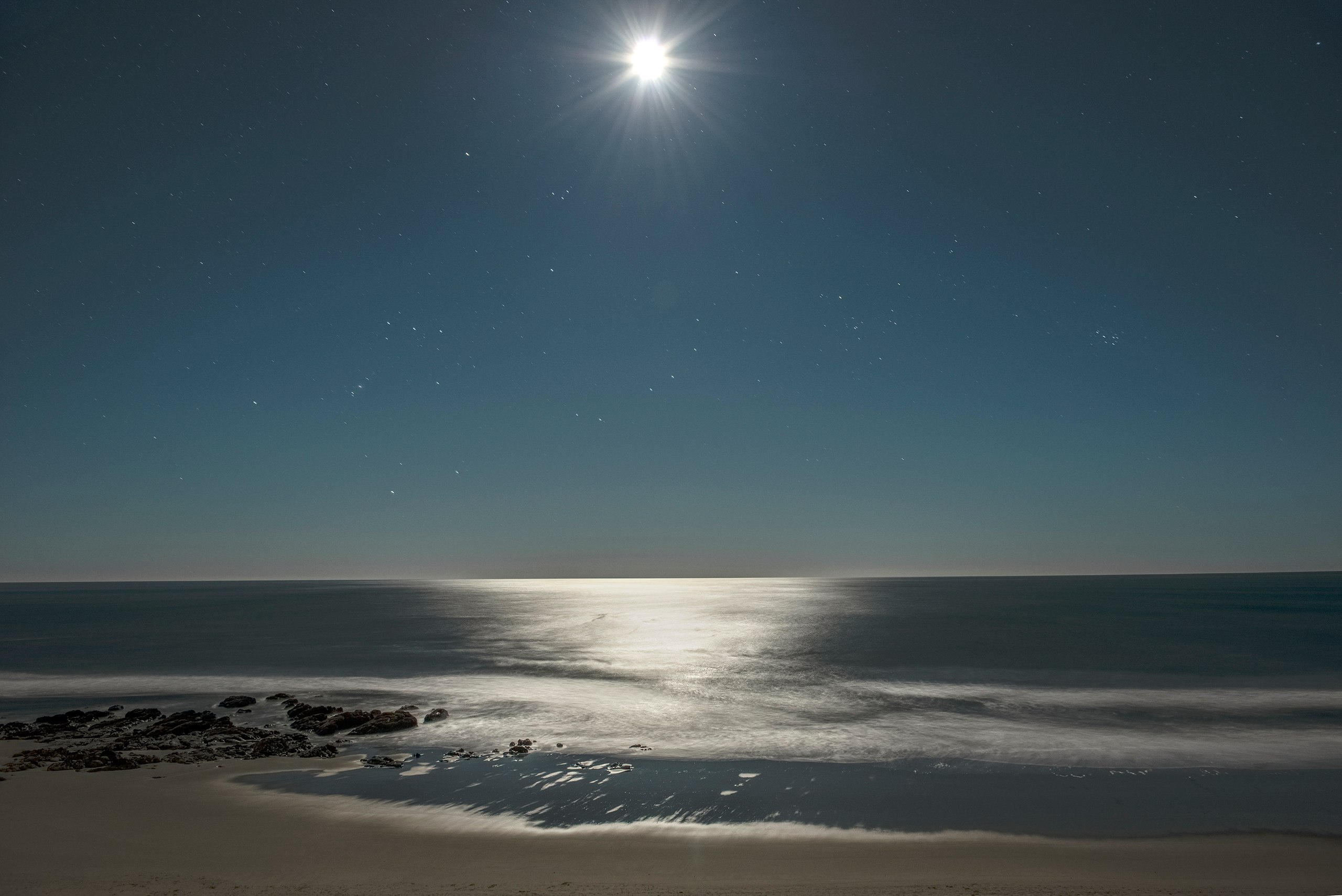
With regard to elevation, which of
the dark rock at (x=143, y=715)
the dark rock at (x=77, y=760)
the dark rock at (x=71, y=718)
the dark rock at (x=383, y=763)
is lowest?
the dark rock at (x=143, y=715)

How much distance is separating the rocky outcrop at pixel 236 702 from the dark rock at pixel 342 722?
8.31 m

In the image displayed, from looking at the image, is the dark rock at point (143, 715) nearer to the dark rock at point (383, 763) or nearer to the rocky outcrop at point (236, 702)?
the rocky outcrop at point (236, 702)

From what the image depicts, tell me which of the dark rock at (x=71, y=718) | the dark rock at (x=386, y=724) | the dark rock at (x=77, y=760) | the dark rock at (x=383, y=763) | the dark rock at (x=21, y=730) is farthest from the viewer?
the dark rock at (x=71, y=718)

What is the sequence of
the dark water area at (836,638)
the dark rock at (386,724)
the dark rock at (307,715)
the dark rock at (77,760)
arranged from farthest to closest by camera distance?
the dark water area at (836,638)
the dark rock at (307,715)
the dark rock at (386,724)
the dark rock at (77,760)

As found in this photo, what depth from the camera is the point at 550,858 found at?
39.2 feet

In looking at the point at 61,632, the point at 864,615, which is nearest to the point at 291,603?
the point at 61,632

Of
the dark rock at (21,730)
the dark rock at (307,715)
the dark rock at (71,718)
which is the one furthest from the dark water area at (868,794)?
the dark rock at (71,718)

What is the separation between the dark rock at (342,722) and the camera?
22.8m

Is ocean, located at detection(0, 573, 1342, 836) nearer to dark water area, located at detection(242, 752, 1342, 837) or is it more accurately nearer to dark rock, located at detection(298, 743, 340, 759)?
dark water area, located at detection(242, 752, 1342, 837)

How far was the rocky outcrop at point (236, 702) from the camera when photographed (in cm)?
2920

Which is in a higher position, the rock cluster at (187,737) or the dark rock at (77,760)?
the dark rock at (77,760)

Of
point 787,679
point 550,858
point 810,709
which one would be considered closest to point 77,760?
point 550,858

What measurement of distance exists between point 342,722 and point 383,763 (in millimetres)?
5805

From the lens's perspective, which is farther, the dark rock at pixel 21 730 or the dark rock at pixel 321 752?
the dark rock at pixel 21 730
